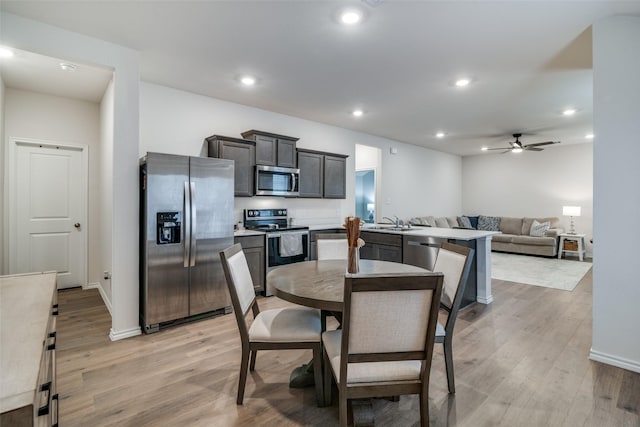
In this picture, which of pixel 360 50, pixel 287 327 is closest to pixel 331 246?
pixel 287 327

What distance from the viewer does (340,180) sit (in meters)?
5.44

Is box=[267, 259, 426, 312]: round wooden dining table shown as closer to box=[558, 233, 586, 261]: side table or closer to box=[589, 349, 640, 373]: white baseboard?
box=[589, 349, 640, 373]: white baseboard

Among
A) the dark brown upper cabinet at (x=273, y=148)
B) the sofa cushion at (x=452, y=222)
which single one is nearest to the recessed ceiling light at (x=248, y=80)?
the dark brown upper cabinet at (x=273, y=148)

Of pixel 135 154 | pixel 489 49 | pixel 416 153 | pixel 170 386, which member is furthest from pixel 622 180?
pixel 416 153

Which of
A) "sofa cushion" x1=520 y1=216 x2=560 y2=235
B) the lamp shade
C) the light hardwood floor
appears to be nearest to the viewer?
the light hardwood floor

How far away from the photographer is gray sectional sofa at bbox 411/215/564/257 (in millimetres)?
7023

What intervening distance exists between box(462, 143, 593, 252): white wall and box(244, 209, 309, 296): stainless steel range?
6690 mm

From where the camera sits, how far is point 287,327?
194cm

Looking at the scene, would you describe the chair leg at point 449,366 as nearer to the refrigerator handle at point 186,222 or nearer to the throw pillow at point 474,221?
the refrigerator handle at point 186,222

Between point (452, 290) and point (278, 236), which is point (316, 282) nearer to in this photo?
point (452, 290)

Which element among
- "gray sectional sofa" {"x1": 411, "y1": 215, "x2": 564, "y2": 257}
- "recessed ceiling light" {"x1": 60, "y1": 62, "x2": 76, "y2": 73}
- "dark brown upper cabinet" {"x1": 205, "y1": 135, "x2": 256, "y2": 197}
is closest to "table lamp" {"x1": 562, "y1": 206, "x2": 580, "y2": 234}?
"gray sectional sofa" {"x1": 411, "y1": 215, "x2": 564, "y2": 257}

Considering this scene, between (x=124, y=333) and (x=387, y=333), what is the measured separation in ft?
8.76

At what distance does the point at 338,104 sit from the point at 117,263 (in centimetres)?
334

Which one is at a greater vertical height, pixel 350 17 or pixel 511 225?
pixel 350 17
